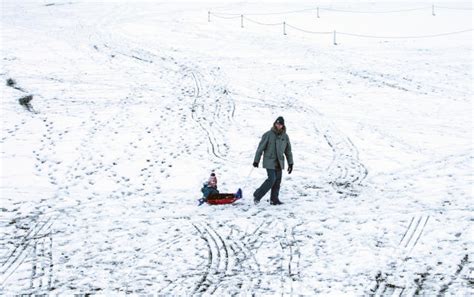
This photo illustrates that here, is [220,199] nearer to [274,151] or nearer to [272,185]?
[272,185]

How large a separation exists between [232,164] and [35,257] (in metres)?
6.41

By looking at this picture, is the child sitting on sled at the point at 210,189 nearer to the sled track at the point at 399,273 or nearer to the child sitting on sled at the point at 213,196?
the child sitting on sled at the point at 213,196

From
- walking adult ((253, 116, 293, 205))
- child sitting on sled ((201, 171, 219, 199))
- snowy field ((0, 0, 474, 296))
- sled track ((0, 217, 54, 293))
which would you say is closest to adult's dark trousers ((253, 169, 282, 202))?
walking adult ((253, 116, 293, 205))

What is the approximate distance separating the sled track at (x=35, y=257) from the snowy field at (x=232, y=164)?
0.04m

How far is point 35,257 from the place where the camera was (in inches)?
369

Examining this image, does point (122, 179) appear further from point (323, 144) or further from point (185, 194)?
point (323, 144)

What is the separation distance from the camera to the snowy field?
350 inches

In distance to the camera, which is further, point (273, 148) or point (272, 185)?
point (272, 185)

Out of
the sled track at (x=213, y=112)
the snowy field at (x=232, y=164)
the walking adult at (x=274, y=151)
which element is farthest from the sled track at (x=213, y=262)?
the sled track at (x=213, y=112)

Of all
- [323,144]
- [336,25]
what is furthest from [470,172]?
[336,25]

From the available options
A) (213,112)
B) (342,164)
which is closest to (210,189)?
(342,164)

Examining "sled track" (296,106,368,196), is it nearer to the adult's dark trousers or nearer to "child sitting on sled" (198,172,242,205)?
the adult's dark trousers

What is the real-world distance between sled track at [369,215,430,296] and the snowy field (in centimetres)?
3

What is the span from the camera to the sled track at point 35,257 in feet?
28.0
